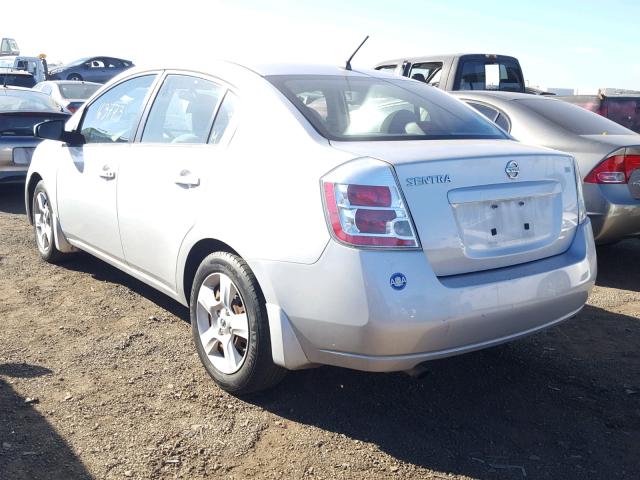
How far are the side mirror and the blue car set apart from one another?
2164 centimetres

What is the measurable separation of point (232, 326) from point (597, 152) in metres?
3.60

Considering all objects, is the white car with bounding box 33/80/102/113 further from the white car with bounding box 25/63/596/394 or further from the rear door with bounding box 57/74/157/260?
the white car with bounding box 25/63/596/394

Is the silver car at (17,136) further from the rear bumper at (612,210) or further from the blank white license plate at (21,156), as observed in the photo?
the rear bumper at (612,210)

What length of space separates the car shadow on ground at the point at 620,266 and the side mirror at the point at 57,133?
4140mm

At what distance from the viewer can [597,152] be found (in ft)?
17.9

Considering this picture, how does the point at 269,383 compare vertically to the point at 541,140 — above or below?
below

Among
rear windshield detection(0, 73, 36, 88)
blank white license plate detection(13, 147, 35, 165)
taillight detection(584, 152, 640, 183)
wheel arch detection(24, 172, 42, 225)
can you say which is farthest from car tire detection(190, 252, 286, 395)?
rear windshield detection(0, 73, 36, 88)

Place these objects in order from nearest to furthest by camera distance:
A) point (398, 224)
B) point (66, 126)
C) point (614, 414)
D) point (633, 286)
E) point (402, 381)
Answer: point (398, 224)
point (614, 414)
point (402, 381)
point (66, 126)
point (633, 286)

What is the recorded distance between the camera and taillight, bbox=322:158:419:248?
8.84ft

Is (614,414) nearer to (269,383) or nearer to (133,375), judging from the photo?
(269,383)

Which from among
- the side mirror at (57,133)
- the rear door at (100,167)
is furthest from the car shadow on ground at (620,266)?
the side mirror at (57,133)

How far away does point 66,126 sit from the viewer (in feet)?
16.5

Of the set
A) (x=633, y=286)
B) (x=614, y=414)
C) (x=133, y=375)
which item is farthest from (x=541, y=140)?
(x=133, y=375)

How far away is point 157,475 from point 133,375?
0.96 metres
